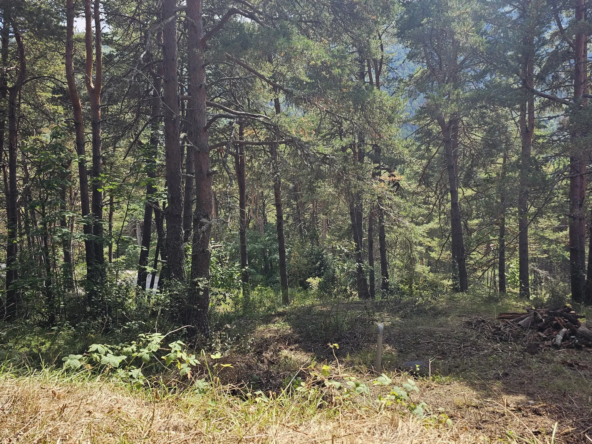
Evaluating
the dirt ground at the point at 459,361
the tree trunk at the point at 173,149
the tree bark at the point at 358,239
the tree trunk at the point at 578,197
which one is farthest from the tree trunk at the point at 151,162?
the tree trunk at the point at 578,197

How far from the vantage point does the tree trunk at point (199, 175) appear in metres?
7.49

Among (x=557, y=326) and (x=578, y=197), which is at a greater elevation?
(x=578, y=197)

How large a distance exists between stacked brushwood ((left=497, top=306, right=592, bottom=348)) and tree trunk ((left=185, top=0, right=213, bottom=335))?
6.73 meters

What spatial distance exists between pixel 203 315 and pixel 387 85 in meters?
12.8

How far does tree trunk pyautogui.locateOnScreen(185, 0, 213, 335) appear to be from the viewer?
7488 millimetres

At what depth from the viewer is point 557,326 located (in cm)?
752

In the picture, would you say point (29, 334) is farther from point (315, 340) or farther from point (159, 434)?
point (159, 434)

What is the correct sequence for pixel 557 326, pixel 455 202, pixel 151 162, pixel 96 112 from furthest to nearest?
1. pixel 455 202
2. pixel 151 162
3. pixel 96 112
4. pixel 557 326

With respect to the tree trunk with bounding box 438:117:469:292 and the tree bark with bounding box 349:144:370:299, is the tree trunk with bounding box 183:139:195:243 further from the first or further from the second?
the tree trunk with bounding box 438:117:469:292

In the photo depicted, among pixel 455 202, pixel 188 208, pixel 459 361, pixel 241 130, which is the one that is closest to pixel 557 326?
pixel 459 361

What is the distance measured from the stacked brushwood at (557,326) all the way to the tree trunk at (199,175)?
22.1 feet

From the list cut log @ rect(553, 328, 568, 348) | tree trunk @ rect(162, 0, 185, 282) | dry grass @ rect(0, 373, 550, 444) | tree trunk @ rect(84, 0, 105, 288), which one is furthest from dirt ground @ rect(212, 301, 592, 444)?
tree trunk @ rect(84, 0, 105, 288)

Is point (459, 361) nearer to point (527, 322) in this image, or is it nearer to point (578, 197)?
point (527, 322)

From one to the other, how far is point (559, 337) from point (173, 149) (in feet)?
28.8
